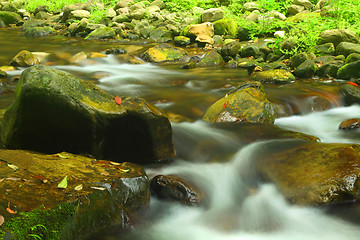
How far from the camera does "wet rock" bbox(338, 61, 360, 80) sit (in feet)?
27.0

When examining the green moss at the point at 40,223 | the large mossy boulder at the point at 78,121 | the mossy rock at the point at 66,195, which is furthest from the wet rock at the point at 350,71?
the green moss at the point at 40,223

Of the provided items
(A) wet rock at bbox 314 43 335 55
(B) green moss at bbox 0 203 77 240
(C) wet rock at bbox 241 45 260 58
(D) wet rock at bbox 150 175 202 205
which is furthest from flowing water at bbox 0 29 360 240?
(C) wet rock at bbox 241 45 260 58

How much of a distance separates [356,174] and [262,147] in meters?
1.39

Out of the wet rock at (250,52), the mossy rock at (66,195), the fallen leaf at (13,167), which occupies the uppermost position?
the fallen leaf at (13,167)

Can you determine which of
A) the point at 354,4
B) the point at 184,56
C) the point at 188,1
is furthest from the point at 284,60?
the point at 188,1

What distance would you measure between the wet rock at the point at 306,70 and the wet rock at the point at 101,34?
31.0 ft

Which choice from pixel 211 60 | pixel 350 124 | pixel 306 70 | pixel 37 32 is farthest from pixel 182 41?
pixel 350 124

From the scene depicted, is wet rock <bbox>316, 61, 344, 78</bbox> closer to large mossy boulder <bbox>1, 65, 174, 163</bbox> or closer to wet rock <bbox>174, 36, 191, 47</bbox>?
large mossy boulder <bbox>1, 65, 174, 163</bbox>

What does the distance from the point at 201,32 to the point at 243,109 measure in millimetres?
9383

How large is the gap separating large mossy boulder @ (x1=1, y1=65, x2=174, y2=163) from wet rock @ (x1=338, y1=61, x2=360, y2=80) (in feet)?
20.1

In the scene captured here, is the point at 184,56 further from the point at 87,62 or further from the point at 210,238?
the point at 210,238

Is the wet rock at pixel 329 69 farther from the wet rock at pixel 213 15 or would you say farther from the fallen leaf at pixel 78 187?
the wet rock at pixel 213 15

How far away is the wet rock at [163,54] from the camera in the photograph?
449 inches

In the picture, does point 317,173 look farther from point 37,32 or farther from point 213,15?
point 37,32
